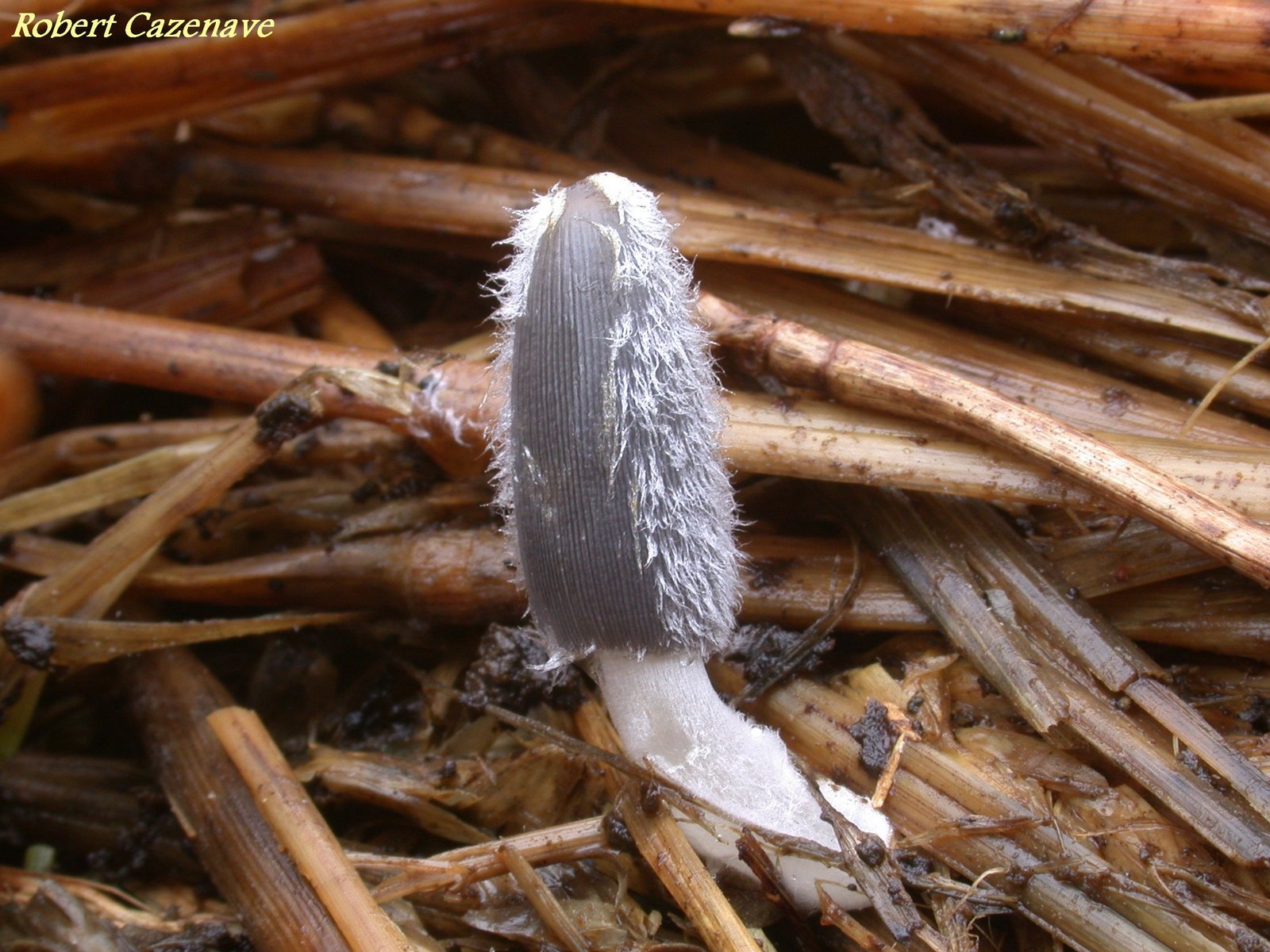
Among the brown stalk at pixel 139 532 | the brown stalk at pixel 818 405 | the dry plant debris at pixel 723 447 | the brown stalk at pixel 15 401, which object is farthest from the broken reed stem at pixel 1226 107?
the brown stalk at pixel 15 401

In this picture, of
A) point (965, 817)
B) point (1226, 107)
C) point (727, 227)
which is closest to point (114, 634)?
point (727, 227)

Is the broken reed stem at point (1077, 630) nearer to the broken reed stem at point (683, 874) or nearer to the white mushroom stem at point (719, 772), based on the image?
the white mushroom stem at point (719, 772)

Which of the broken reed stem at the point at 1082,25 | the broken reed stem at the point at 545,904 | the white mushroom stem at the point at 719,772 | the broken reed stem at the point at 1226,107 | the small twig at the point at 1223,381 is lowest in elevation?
the broken reed stem at the point at 545,904

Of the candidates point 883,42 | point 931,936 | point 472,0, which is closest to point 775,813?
point 931,936

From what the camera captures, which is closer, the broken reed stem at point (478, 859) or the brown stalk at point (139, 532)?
the broken reed stem at point (478, 859)

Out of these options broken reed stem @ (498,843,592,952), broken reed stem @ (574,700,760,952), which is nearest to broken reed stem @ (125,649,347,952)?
broken reed stem @ (498,843,592,952)

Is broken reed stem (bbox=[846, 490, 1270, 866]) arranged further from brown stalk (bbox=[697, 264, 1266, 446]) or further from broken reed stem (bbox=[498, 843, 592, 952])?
broken reed stem (bbox=[498, 843, 592, 952])

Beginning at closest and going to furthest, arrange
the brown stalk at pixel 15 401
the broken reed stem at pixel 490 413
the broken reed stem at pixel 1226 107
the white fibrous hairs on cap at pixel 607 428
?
the white fibrous hairs on cap at pixel 607 428, the broken reed stem at pixel 490 413, the broken reed stem at pixel 1226 107, the brown stalk at pixel 15 401

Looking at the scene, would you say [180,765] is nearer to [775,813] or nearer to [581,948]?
[581,948]

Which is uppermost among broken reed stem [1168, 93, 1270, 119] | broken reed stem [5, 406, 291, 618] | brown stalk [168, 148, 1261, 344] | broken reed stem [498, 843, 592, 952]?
broken reed stem [1168, 93, 1270, 119]
